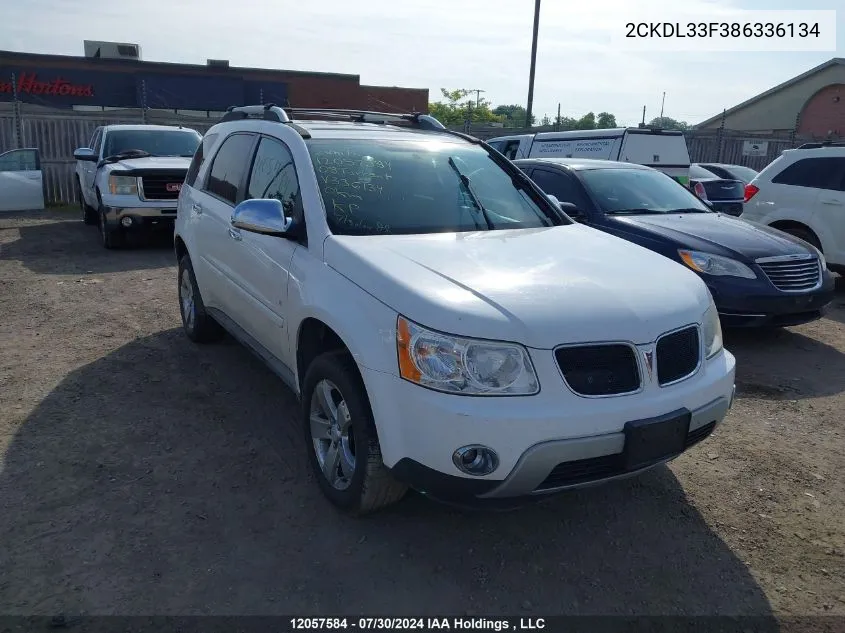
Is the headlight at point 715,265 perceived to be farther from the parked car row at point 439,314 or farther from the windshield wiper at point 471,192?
the windshield wiper at point 471,192

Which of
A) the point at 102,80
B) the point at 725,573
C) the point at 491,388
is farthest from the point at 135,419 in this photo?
the point at 102,80

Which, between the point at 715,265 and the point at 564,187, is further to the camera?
the point at 564,187

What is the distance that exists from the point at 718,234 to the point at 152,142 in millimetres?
9114

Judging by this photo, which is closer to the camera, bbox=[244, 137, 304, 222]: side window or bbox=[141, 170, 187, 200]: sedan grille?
bbox=[244, 137, 304, 222]: side window

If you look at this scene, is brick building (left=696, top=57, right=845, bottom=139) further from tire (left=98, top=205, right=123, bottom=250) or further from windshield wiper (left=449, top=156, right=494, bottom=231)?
windshield wiper (left=449, top=156, right=494, bottom=231)

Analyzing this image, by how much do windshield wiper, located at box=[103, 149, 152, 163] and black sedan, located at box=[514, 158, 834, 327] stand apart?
6.85 m

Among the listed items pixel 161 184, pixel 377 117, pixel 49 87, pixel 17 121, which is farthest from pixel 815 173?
pixel 49 87

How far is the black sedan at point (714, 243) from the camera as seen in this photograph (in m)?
5.86

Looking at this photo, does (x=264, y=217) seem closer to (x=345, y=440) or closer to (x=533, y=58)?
(x=345, y=440)

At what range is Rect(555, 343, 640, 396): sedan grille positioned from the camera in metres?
2.67

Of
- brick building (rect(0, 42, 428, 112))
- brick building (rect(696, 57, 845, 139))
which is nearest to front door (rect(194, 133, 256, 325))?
brick building (rect(0, 42, 428, 112))

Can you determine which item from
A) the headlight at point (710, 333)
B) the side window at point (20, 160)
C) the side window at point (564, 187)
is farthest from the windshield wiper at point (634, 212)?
the side window at point (20, 160)

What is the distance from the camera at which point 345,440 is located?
319 centimetres

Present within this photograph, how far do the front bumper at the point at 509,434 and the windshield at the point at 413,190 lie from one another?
1152 millimetres
